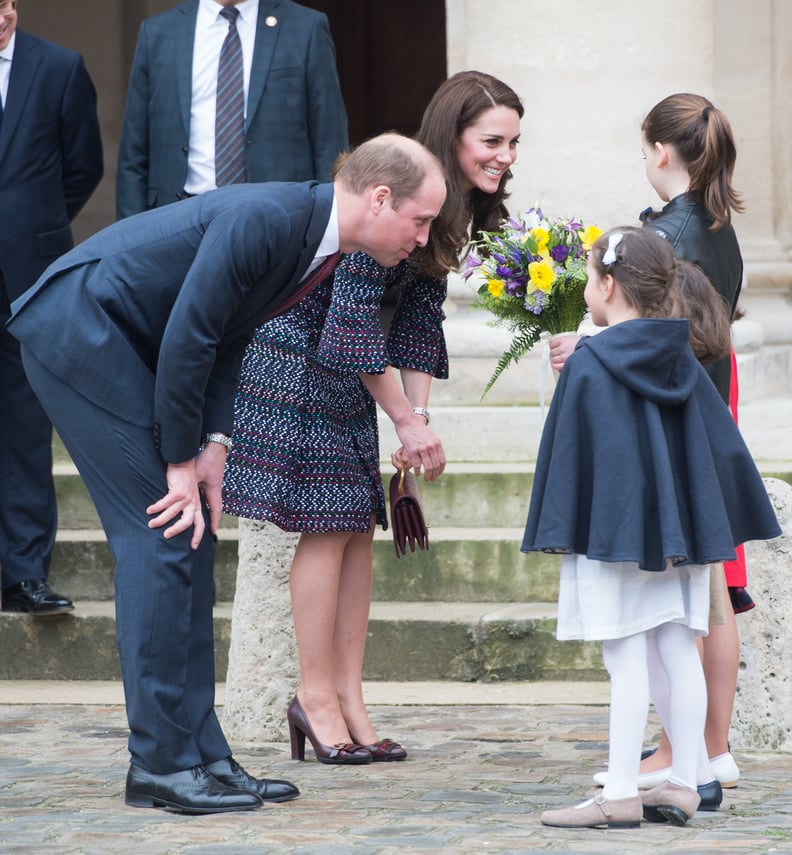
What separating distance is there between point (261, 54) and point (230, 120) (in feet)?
0.87

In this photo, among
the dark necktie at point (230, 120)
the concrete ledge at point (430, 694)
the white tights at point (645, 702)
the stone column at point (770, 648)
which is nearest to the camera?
the white tights at point (645, 702)

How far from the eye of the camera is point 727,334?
14.2 feet

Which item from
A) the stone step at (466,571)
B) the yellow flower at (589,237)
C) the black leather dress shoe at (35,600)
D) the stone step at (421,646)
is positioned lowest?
the stone step at (421,646)

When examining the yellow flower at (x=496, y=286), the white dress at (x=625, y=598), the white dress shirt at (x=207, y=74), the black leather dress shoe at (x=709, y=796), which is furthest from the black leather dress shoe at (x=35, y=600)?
the black leather dress shoe at (x=709, y=796)

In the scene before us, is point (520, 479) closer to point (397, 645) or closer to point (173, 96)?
point (397, 645)

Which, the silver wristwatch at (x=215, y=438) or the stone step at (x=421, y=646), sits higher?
the silver wristwatch at (x=215, y=438)

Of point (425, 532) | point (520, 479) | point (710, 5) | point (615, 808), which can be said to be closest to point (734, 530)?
point (615, 808)

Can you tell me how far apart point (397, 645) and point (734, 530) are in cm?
201

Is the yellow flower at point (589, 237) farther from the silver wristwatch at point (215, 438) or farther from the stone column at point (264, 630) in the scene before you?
the stone column at point (264, 630)

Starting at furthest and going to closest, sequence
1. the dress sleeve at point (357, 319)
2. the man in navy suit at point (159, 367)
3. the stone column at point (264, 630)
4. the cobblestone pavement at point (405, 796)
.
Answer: the stone column at point (264, 630)
the dress sleeve at point (357, 319)
the man in navy suit at point (159, 367)
the cobblestone pavement at point (405, 796)

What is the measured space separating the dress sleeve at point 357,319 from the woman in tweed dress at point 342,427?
37 mm

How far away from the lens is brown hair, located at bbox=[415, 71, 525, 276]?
190 inches

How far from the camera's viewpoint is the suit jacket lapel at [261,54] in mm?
6266

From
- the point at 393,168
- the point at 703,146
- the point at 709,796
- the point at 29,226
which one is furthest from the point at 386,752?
the point at 29,226
